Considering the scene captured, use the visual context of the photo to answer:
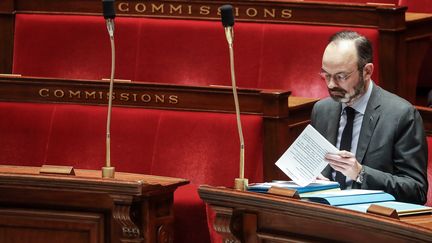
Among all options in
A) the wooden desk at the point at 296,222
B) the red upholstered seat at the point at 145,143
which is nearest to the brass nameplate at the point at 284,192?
the wooden desk at the point at 296,222

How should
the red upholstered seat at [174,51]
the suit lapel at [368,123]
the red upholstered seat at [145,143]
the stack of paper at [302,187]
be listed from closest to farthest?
the stack of paper at [302,187], the suit lapel at [368,123], the red upholstered seat at [145,143], the red upholstered seat at [174,51]

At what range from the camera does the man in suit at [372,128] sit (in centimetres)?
83

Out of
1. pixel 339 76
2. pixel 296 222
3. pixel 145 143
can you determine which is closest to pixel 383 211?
pixel 296 222

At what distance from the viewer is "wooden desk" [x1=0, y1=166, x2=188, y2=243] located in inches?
33.5

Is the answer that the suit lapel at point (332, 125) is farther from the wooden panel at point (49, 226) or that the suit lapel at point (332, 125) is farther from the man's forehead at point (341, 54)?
the wooden panel at point (49, 226)

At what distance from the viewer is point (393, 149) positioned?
0.86 m

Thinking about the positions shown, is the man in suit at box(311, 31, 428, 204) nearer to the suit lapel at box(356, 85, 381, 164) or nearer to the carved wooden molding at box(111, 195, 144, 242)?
the suit lapel at box(356, 85, 381, 164)

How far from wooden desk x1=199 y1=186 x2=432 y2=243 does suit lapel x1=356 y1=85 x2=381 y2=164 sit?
0.47ft

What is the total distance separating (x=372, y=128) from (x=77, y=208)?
255 millimetres

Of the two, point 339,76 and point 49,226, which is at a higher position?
point 339,76

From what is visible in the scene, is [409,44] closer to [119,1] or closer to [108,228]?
[119,1]

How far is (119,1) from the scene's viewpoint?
4.09 ft

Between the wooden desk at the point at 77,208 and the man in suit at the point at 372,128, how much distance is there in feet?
0.53

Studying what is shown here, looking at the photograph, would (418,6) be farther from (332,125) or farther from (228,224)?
(228,224)
